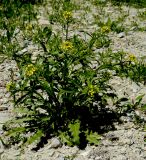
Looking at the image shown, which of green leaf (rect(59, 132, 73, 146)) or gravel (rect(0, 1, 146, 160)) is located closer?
gravel (rect(0, 1, 146, 160))

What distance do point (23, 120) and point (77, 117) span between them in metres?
0.80

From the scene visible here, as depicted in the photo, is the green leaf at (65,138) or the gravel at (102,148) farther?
the green leaf at (65,138)

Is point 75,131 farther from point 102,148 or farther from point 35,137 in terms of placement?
point 35,137

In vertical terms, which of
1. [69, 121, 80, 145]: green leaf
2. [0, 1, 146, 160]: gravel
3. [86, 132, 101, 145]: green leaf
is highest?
[69, 121, 80, 145]: green leaf

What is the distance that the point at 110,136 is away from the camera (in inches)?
208

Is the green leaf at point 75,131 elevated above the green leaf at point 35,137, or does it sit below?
above

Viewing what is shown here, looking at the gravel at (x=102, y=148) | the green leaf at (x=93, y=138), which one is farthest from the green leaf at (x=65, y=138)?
the green leaf at (x=93, y=138)

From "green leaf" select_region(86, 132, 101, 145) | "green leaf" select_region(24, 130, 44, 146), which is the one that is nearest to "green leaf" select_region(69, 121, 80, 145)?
"green leaf" select_region(86, 132, 101, 145)

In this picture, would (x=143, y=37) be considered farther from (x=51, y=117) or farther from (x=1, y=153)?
(x=1, y=153)

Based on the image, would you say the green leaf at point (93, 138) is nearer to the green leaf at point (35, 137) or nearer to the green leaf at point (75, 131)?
the green leaf at point (75, 131)

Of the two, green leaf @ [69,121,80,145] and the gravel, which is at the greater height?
green leaf @ [69,121,80,145]

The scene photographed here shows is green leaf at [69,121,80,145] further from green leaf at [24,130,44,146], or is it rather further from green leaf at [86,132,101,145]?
green leaf at [24,130,44,146]

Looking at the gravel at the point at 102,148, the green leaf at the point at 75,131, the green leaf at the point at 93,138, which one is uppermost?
the green leaf at the point at 75,131

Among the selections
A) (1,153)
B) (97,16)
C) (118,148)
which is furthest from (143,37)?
(1,153)
